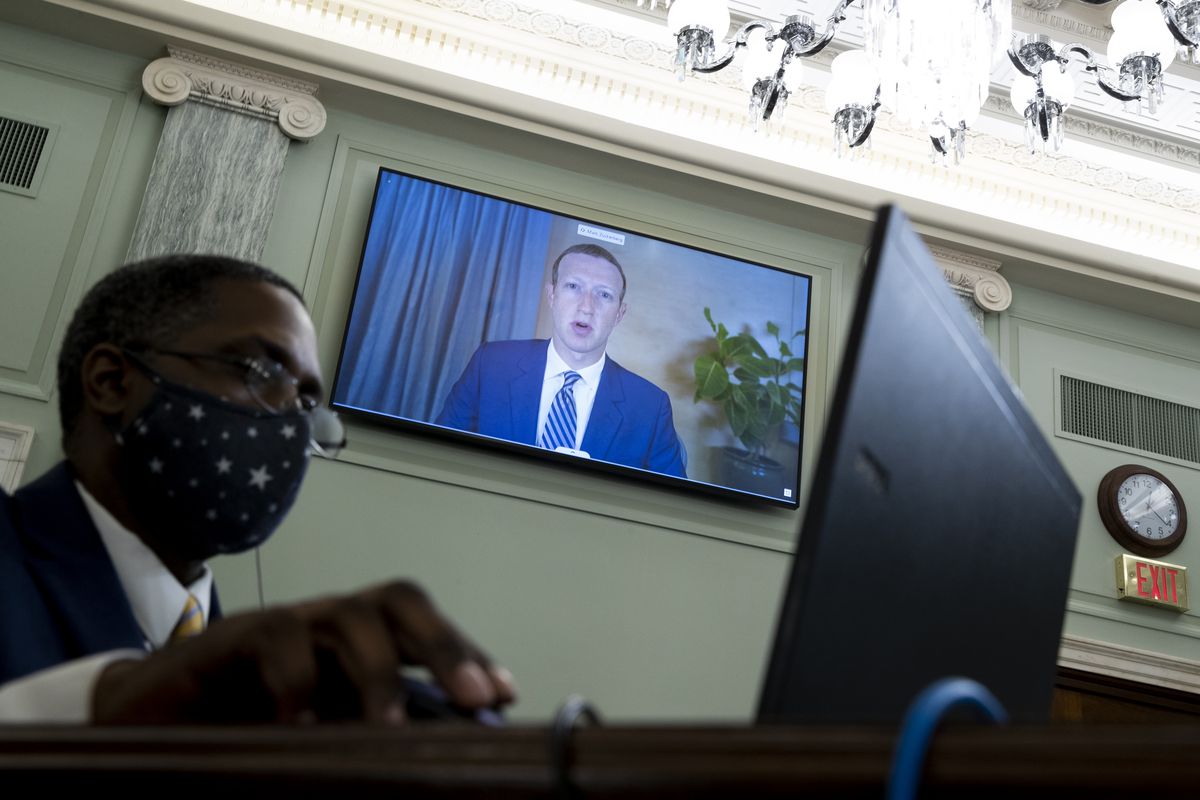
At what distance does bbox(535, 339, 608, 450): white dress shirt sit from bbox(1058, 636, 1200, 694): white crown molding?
2.21 meters

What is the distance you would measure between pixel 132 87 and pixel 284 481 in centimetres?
383

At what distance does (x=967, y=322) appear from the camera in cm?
88

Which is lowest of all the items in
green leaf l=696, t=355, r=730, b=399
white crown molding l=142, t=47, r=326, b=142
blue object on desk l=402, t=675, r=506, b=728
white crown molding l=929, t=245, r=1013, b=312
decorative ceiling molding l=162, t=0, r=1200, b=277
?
blue object on desk l=402, t=675, r=506, b=728

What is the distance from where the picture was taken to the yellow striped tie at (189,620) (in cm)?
133

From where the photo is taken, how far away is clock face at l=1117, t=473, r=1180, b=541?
207 inches

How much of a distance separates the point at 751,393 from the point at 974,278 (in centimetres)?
132

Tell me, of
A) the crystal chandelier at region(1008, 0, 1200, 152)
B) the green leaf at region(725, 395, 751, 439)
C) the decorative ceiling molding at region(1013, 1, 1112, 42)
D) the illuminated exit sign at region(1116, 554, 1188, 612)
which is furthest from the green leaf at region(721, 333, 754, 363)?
the illuminated exit sign at region(1116, 554, 1188, 612)

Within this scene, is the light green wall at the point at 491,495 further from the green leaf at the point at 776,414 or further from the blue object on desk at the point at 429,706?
the blue object on desk at the point at 429,706

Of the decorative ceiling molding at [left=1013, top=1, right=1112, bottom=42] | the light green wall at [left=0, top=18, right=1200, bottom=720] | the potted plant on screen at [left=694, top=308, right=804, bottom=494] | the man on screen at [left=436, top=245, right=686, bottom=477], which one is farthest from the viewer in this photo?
the decorative ceiling molding at [left=1013, top=1, right=1112, bottom=42]

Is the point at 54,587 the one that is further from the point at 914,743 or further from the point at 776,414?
the point at 776,414


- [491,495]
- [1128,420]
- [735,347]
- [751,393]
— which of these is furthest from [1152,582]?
[491,495]

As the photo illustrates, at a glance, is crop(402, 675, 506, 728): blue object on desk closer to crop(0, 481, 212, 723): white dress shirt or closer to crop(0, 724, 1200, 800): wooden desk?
crop(0, 724, 1200, 800): wooden desk

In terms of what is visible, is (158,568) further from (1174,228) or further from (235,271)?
(1174,228)

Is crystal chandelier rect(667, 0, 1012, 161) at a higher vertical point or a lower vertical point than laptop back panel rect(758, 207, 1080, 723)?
higher
